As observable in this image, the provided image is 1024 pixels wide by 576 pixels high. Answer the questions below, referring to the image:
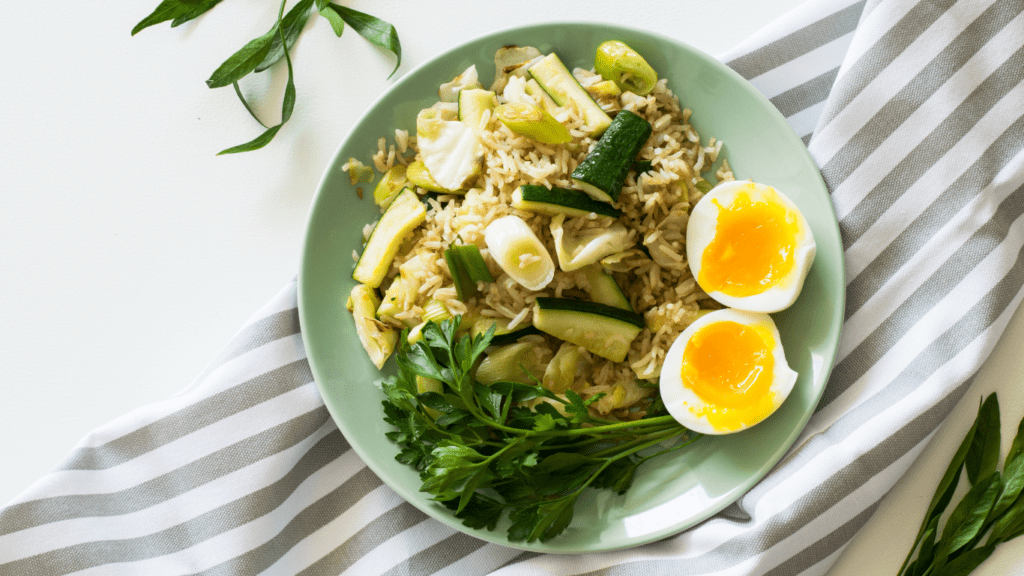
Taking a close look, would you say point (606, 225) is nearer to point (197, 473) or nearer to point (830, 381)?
point (830, 381)

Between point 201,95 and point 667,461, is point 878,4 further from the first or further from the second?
point 201,95

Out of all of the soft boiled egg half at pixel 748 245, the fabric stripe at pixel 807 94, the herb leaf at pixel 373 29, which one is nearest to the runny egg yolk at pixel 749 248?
the soft boiled egg half at pixel 748 245

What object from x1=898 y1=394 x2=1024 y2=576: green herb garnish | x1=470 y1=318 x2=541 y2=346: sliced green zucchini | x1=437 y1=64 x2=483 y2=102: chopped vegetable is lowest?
x1=898 y1=394 x2=1024 y2=576: green herb garnish

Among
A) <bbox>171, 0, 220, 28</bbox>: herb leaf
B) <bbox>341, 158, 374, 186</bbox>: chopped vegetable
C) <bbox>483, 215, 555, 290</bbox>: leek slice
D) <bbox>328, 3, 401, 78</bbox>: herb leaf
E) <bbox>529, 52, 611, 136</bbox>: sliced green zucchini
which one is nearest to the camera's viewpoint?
<bbox>483, 215, 555, 290</bbox>: leek slice

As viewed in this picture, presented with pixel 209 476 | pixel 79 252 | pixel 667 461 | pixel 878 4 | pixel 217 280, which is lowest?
pixel 667 461

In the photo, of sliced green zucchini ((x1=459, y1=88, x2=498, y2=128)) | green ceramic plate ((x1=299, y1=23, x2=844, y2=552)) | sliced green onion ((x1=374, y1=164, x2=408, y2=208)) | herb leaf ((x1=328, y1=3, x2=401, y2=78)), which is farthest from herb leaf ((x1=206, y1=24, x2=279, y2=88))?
sliced green zucchini ((x1=459, y1=88, x2=498, y2=128))

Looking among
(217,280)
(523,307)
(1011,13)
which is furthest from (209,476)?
(1011,13)

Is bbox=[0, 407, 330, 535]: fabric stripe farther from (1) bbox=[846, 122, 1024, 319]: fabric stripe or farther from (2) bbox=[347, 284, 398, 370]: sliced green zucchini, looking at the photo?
(1) bbox=[846, 122, 1024, 319]: fabric stripe

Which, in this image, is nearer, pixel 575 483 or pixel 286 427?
pixel 575 483
